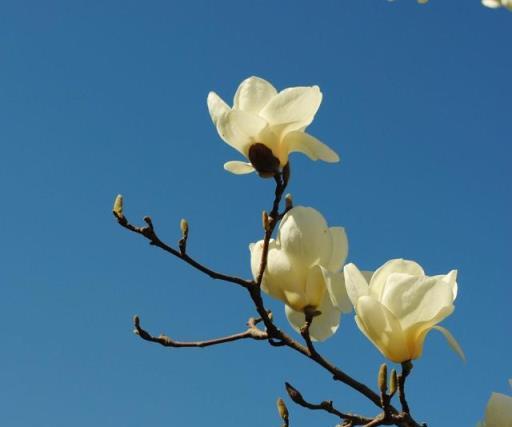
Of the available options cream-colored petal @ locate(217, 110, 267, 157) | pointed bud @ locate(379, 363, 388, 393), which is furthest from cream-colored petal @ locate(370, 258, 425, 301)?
cream-colored petal @ locate(217, 110, 267, 157)

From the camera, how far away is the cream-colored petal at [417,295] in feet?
4.42

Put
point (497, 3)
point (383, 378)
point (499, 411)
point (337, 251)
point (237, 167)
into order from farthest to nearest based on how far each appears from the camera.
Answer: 1. point (497, 3)
2. point (237, 167)
3. point (337, 251)
4. point (499, 411)
5. point (383, 378)

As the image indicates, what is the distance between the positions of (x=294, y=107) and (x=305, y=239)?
0.24 meters

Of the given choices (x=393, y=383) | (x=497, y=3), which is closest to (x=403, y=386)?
(x=393, y=383)

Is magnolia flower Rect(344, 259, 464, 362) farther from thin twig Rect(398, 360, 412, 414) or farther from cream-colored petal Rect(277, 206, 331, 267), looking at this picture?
cream-colored petal Rect(277, 206, 331, 267)

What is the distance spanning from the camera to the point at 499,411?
146cm

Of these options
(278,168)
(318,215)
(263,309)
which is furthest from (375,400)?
(278,168)

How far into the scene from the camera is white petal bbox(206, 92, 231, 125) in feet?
5.30

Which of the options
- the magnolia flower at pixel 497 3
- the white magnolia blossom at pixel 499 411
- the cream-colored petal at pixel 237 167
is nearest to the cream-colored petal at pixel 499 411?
the white magnolia blossom at pixel 499 411

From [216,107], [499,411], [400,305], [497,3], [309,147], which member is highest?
[497,3]

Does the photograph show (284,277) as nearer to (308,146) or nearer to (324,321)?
(324,321)

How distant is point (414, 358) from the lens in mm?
1402

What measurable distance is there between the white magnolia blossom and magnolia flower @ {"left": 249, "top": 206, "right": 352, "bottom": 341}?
0.29m

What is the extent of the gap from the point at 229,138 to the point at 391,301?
469mm
